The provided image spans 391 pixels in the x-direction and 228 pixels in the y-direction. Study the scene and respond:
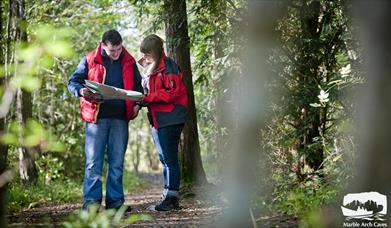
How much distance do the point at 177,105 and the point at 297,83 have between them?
1.66 meters

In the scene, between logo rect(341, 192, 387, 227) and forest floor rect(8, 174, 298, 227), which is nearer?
logo rect(341, 192, 387, 227)

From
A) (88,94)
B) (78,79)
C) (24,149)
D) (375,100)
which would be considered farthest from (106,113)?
(24,149)

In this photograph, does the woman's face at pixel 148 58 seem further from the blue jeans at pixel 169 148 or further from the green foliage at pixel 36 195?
the green foliage at pixel 36 195

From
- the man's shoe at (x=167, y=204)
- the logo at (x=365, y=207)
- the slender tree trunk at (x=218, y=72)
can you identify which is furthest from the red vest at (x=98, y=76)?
the logo at (x=365, y=207)

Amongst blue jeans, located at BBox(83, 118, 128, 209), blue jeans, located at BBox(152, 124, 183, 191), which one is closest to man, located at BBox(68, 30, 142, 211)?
blue jeans, located at BBox(83, 118, 128, 209)

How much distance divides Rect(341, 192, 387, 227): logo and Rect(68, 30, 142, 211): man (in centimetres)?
295

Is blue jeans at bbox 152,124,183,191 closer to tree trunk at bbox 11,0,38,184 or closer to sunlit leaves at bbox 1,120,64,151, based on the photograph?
sunlit leaves at bbox 1,120,64,151

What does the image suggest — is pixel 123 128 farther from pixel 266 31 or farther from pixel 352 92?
pixel 266 31

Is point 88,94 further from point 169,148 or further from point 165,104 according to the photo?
point 169,148

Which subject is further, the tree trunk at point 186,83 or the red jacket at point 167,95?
the tree trunk at point 186,83

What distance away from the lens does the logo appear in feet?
13.2

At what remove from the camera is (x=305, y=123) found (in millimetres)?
7258

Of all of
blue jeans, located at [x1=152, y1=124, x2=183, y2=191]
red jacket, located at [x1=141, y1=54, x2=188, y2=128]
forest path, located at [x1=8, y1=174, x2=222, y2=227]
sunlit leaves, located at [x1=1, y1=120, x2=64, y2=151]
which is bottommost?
forest path, located at [x1=8, y1=174, x2=222, y2=227]

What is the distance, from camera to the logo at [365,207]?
13.2ft
